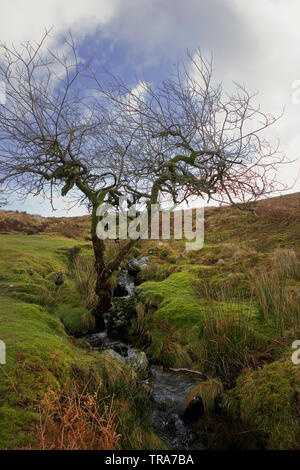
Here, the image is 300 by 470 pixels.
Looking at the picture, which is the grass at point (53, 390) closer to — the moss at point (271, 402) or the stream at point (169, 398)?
the stream at point (169, 398)

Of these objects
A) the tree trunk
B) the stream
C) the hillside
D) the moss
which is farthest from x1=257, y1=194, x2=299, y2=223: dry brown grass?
the moss

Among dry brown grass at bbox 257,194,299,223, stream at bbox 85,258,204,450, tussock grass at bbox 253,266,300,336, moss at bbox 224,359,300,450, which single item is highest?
dry brown grass at bbox 257,194,299,223

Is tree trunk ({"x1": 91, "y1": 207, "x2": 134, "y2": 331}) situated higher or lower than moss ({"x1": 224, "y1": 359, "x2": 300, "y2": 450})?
higher

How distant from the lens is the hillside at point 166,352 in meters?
2.63

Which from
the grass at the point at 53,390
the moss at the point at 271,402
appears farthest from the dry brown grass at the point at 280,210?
the grass at the point at 53,390

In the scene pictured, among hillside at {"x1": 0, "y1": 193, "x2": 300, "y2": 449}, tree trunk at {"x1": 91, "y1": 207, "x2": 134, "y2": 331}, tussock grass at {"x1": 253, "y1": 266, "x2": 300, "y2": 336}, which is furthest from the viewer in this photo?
tree trunk at {"x1": 91, "y1": 207, "x2": 134, "y2": 331}

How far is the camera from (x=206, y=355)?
415cm

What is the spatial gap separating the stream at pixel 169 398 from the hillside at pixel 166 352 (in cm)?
15

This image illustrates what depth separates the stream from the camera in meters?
3.10

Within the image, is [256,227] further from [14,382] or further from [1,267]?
[14,382]

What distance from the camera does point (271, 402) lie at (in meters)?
2.95

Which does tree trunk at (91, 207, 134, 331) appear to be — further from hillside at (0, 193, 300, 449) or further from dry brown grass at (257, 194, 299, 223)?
dry brown grass at (257, 194, 299, 223)

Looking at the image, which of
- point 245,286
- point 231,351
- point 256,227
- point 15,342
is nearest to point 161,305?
point 245,286

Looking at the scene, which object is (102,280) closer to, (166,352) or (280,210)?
(166,352)
